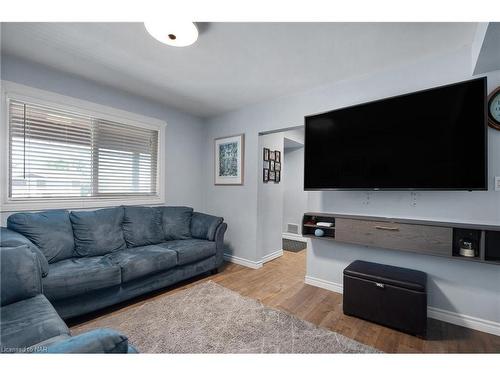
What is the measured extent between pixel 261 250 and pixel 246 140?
1700 millimetres

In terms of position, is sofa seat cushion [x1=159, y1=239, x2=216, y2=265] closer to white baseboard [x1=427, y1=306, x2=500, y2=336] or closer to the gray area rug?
the gray area rug

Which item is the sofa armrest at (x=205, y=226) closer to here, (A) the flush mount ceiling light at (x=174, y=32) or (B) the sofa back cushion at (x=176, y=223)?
(B) the sofa back cushion at (x=176, y=223)

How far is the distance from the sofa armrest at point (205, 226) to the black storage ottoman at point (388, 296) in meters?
1.69

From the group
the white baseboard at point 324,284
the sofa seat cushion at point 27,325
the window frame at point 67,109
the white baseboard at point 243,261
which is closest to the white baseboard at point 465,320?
the white baseboard at point 324,284

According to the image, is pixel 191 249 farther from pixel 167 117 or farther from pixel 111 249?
pixel 167 117

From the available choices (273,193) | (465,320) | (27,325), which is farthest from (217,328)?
(273,193)

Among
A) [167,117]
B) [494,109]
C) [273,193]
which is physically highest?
[167,117]

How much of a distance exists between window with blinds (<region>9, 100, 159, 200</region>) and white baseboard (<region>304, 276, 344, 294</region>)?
2.47 metres

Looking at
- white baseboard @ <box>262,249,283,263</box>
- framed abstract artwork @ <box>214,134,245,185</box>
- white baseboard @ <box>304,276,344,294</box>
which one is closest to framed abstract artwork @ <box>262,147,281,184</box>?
framed abstract artwork @ <box>214,134,245,185</box>

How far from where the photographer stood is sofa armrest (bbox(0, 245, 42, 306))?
1342 millimetres

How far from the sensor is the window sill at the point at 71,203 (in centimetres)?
223

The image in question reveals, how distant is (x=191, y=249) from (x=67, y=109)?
6.89 feet

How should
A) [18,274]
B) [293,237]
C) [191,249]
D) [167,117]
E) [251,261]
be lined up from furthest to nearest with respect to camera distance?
[293,237]
[167,117]
[251,261]
[191,249]
[18,274]

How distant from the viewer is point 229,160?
3.62 m
